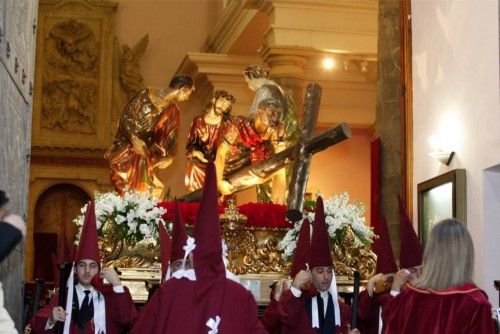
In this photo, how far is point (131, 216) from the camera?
9.34 metres

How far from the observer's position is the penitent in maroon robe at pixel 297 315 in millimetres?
6668

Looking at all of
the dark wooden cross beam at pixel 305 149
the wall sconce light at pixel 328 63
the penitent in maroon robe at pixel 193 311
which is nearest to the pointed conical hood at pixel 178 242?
the penitent in maroon robe at pixel 193 311

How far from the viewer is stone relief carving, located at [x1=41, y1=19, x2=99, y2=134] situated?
21406mm

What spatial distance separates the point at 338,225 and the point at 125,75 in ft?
42.4

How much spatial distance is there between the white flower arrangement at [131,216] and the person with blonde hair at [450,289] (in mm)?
5000

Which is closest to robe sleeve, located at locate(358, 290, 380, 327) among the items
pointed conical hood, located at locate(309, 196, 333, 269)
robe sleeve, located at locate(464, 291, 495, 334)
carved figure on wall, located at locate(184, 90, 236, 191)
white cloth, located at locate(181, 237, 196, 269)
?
pointed conical hood, located at locate(309, 196, 333, 269)

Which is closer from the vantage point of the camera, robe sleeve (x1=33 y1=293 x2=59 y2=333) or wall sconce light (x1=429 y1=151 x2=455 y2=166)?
robe sleeve (x1=33 y1=293 x2=59 y2=333)

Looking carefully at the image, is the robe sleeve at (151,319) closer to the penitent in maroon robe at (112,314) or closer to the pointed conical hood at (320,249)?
the penitent in maroon robe at (112,314)

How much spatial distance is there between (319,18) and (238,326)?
11.5 meters

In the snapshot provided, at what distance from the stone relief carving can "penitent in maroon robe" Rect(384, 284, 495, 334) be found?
1725 centimetres

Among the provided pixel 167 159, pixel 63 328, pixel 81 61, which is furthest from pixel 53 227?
pixel 63 328

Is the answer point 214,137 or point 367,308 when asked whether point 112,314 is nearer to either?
point 367,308

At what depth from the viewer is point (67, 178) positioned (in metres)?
21.0

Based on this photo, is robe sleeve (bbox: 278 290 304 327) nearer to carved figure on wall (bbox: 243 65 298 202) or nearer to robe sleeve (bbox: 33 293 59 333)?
robe sleeve (bbox: 33 293 59 333)
